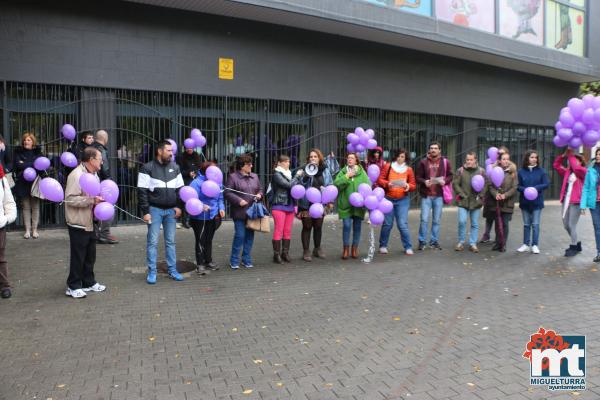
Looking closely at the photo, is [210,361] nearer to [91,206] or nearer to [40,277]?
[91,206]

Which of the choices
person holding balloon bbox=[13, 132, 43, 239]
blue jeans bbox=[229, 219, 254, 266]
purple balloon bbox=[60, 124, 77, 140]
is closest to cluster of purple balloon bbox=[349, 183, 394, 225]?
blue jeans bbox=[229, 219, 254, 266]

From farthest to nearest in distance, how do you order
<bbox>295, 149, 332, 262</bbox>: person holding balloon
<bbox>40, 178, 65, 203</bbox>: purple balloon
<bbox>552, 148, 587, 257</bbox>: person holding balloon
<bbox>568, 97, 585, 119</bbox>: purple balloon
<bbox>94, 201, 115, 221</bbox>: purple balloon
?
<bbox>568, 97, 585, 119</bbox>: purple balloon → <bbox>552, 148, 587, 257</bbox>: person holding balloon → <bbox>295, 149, 332, 262</bbox>: person holding balloon → <bbox>94, 201, 115, 221</bbox>: purple balloon → <bbox>40, 178, 65, 203</bbox>: purple balloon

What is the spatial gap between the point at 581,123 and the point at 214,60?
322 inches

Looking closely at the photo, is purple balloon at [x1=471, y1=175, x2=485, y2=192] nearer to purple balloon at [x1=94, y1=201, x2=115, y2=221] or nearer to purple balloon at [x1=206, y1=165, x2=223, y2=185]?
purple balloon at [x1=206, y1=165, x2=223, y2=185]

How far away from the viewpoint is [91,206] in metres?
5.89

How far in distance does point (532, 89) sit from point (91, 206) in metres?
18.7

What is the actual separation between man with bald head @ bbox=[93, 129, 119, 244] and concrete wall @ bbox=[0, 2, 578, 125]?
2549 millimetres

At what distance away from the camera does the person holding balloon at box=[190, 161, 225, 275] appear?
684cm

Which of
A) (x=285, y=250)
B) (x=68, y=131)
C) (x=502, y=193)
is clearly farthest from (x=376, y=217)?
(x=68, y=131)

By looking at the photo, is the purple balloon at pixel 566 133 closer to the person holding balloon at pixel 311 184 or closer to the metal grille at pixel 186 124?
the person holding balloon at pixel 311 184

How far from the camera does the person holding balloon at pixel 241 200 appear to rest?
740 centimetres

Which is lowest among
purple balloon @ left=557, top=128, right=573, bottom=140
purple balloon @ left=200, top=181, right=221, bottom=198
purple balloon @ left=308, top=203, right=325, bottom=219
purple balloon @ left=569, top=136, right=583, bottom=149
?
purple balloon @ left=308, top=203, right=325, bottom=219

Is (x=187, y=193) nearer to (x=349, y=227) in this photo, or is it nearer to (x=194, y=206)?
(x=194, y=206)

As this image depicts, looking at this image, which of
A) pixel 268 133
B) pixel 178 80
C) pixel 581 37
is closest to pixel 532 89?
pixel 581 37
